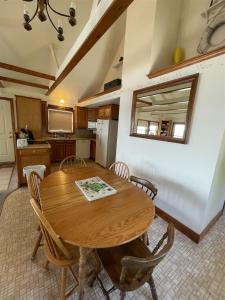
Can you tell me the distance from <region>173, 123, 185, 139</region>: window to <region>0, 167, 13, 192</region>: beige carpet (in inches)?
134

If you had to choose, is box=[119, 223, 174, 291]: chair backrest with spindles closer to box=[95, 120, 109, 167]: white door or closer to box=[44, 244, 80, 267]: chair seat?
box=[44, 244, 80, 267]: chair seat

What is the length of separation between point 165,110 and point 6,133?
4.81 m

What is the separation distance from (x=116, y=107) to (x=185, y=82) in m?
2.47

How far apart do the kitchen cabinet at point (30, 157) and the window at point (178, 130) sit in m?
2.71

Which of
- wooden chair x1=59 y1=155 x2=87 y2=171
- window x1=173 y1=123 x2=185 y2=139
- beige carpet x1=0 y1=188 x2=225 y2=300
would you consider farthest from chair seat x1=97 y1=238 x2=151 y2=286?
window x1=173 y1=123 x2=185 y2=139

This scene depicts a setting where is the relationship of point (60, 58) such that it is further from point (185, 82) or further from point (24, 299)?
point (24, 299)

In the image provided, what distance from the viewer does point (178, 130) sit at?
6.49 ft

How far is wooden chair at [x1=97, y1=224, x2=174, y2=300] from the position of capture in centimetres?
74

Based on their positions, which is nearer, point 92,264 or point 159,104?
point 92,264

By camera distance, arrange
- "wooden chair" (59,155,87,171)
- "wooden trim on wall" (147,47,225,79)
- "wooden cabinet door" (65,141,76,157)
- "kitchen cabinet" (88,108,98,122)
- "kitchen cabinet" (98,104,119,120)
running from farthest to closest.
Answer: "kitchen cabinet" (88,108,98,122) < "wooden cabinet door" (65,141,76,157) < "kitchen cabinet" (98,104,119,120) < "wooden chair" (59,155,87,171) < "wooden trim on wall" (147,47,225,79)

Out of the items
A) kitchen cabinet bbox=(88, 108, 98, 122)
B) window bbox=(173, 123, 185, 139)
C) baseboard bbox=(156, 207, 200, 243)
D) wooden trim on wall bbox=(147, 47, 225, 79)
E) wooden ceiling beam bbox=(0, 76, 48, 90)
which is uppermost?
wooden ceiling beam bbox=(0, 76, 48, 90)

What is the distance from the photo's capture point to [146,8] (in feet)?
7.46

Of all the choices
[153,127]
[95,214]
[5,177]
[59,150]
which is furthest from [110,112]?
[95,214]

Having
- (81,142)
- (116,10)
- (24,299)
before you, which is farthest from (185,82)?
(81,142)
